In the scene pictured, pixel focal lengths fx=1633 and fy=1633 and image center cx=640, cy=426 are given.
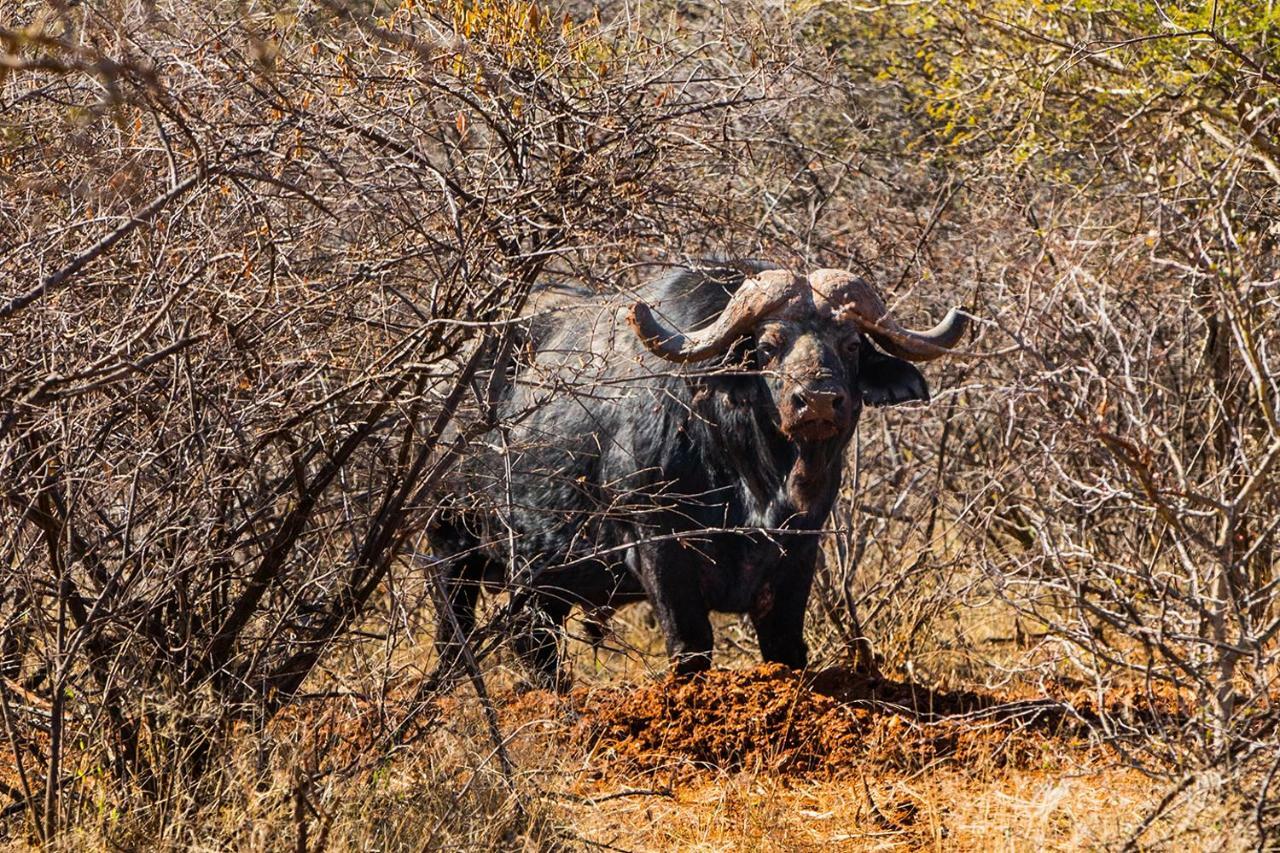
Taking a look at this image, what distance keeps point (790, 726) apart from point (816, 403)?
1.24 meters

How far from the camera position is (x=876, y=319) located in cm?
700

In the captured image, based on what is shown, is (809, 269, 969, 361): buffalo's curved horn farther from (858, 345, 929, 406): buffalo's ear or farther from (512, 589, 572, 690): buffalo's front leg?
(512, 589, 572, 690): buffalo's front leg

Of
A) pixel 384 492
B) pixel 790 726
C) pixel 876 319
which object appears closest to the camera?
pixel 384 492

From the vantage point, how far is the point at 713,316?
7.16 meters

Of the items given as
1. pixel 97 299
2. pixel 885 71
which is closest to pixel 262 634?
pixel 97 299

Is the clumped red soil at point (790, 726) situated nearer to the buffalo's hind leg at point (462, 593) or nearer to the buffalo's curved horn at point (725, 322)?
the buffalo's hind leg at point (462, 593)

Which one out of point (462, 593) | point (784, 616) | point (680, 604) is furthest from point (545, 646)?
point (784, 616)

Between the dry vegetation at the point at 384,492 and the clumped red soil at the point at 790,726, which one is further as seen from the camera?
the clumped red soil at the point at 790,726

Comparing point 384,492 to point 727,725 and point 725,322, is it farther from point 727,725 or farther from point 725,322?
point 725,322

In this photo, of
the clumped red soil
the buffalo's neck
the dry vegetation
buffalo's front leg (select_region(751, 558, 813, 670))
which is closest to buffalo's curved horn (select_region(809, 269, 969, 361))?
the buffalo's neck

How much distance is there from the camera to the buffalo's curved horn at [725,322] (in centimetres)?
671

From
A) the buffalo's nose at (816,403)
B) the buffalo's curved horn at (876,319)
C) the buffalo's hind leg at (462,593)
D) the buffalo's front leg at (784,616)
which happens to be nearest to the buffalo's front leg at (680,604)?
the buffalo's front leg at (784,616)

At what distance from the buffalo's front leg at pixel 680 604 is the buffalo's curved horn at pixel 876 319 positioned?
4.06 feet

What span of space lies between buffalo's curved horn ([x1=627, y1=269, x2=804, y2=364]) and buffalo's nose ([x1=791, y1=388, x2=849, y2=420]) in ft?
1.70
